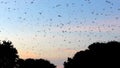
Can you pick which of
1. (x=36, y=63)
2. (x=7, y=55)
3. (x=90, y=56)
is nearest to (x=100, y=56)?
(x=90, y=56)

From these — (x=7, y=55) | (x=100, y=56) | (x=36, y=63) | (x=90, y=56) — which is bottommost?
(x=100, y=56)

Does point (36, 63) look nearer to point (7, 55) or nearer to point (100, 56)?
point (7, 55)

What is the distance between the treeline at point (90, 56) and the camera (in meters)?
90.5

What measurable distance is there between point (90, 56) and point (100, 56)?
5.24 m

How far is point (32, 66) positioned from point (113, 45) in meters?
73.5

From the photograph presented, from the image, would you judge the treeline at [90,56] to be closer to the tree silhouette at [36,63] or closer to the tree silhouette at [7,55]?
the tree silhouette at [7,55]

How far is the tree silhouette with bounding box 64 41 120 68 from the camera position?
90.2 m

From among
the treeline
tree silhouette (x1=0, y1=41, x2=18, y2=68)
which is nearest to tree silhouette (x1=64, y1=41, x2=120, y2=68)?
the treeline

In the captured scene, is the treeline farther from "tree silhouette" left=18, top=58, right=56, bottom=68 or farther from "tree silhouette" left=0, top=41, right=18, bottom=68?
"tree silhouette" left=18, top=58, right=56, bottom=68

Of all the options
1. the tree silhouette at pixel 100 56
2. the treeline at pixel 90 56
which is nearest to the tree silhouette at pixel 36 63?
the treeline at pixel 90 56

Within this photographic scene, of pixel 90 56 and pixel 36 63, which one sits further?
pixel 36 63

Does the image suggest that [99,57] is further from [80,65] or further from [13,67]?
[13,67]

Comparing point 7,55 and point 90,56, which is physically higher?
point 7,55

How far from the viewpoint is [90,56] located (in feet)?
319
